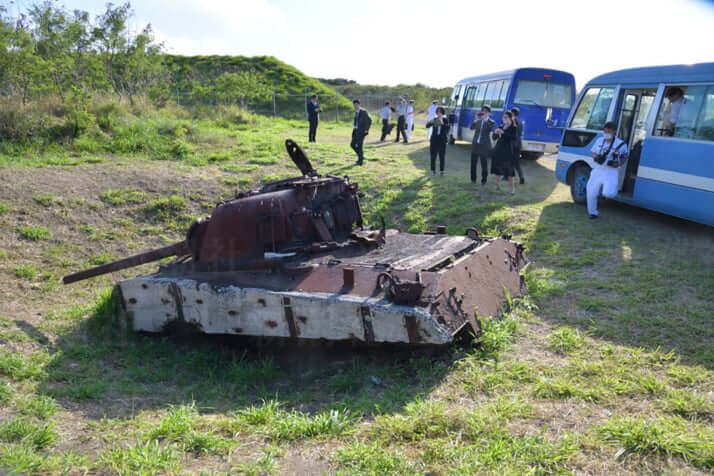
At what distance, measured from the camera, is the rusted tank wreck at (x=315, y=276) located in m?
4.41

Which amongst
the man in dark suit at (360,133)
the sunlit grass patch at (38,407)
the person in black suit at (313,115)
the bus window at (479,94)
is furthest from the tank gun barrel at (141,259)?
the bus window at (479,94)

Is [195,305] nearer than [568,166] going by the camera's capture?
Yes

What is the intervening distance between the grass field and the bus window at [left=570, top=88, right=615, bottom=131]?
1847mm

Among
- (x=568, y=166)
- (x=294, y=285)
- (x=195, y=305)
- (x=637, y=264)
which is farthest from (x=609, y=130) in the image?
(x=195, y=305)

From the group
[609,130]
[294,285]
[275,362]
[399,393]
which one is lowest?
[275,362]

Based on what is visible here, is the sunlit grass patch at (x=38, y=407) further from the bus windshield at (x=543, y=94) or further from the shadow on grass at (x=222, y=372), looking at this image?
the bus windshield at (x=543, y=94)

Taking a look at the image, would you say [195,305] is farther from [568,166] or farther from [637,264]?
[568,166]

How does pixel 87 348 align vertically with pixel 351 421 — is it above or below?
below

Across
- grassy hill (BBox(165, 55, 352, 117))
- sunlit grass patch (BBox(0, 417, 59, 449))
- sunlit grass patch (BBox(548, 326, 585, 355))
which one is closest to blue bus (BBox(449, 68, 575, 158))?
sunlit grass patch (BBox(548, 326, 585, 355))

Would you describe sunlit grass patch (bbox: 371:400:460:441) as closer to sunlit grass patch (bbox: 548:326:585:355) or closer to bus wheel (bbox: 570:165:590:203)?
sunlit grass patch (bbox: 548:326:585:355)

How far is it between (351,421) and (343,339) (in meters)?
0.96

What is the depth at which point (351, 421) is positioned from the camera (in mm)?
3689

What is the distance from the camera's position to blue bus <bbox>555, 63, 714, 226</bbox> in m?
7.58

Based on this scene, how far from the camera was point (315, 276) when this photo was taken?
4938 mm
